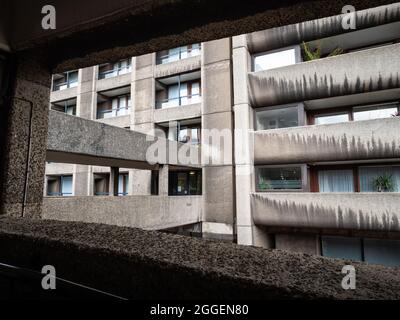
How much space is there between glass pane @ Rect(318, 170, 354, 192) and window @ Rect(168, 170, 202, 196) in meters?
6.38

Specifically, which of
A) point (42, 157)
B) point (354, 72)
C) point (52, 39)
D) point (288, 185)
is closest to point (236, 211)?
point (288, 185)

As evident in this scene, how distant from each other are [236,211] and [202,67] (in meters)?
8.01

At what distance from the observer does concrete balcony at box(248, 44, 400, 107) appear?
10305mm

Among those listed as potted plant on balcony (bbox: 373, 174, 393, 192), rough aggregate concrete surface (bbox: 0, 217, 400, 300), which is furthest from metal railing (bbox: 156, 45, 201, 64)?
rough aggregate concrete surface (bbox: 0, 217, 400, 300)

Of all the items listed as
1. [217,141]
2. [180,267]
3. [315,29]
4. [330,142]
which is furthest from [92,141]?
[315,29]

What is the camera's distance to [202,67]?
1466cm

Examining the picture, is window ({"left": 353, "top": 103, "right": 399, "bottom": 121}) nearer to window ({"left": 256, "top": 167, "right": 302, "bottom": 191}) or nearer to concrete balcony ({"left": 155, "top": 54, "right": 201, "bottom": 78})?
window ({"left": 256, "top": 167, "right": 302, "bottom": 191})

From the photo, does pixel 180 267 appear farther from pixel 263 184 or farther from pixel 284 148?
pixel 263 184

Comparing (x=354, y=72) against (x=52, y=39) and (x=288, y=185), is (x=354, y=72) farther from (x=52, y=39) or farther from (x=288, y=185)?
(x=52, y=39)

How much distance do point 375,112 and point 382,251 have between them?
19.4 ft

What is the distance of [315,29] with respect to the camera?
38.2 ft

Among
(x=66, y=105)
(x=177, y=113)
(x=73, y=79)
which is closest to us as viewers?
(x=177, y=113)

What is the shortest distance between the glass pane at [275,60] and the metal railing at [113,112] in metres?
9.40

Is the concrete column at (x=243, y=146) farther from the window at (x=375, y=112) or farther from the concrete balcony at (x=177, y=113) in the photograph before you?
the window at (x=375, y=112)
